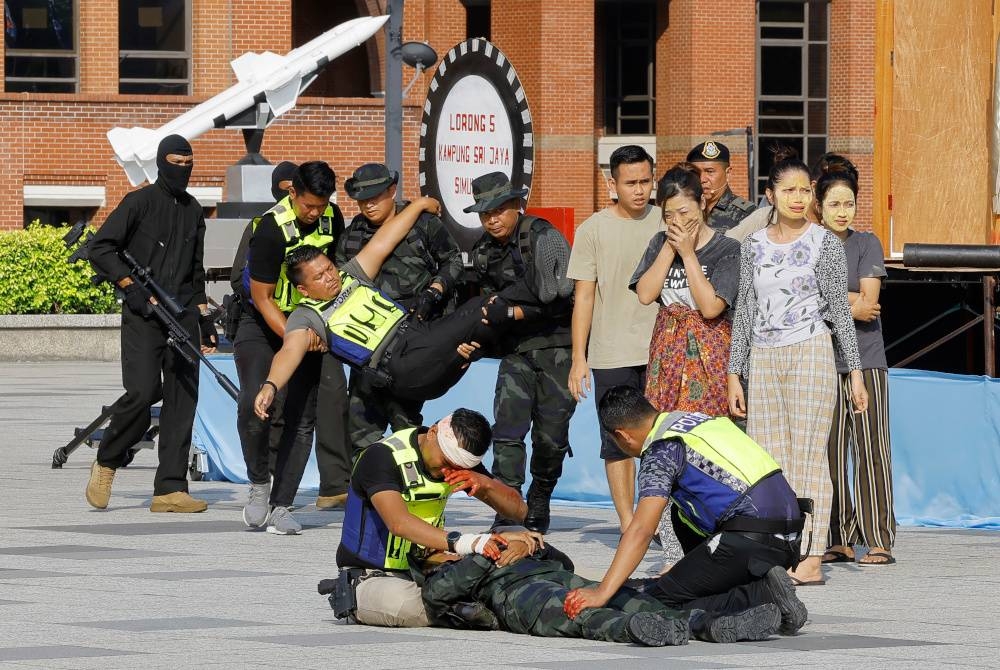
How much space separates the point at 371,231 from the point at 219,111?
24520 millimetres

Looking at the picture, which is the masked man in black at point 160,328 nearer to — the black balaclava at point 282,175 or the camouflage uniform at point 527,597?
the black balaclava at point 282,175

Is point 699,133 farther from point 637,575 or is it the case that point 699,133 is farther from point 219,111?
point 637,575

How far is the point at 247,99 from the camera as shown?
113ft

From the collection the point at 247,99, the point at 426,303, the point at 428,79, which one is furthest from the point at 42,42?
the point at 426,303

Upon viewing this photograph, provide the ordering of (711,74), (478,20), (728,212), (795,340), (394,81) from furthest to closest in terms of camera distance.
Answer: (478,20), (711,74), (394,81), (728,212), (795,340)

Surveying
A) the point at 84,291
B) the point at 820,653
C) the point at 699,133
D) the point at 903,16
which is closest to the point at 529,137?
the point at 903,16

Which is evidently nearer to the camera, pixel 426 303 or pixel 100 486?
pixel 426 303

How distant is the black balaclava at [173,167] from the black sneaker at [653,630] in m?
5.44

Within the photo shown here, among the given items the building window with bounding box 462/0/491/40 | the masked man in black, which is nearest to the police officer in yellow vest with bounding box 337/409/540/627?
the masked man in black

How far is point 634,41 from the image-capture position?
50.1 metres

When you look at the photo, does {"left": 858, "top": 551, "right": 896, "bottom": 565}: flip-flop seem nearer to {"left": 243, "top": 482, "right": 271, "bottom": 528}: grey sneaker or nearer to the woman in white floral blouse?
the woman in white floral blouse

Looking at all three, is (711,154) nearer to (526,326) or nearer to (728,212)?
(728,212)

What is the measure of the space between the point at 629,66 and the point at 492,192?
41390 millimetres

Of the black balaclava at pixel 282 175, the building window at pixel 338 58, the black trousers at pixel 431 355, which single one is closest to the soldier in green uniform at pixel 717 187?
the black trousers at pixel 431 355
